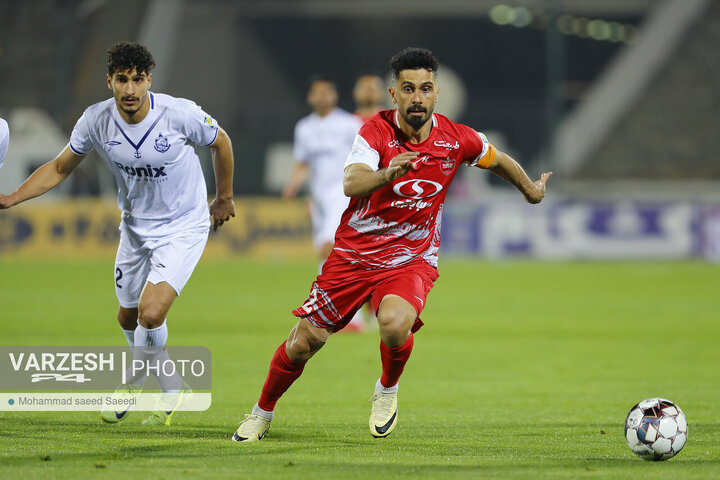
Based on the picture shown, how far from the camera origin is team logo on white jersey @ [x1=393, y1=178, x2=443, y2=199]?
604cm

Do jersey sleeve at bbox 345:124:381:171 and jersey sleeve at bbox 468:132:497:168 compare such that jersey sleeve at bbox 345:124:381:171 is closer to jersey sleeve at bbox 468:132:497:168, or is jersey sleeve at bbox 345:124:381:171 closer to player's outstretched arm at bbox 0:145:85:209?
jersey sleeve at bbox 468:132:497:168

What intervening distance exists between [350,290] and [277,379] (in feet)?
2.13

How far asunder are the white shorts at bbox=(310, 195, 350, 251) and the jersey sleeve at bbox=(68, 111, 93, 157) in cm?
577

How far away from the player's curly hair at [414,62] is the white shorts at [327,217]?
6.26 meters

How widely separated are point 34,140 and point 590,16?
64.8 ft

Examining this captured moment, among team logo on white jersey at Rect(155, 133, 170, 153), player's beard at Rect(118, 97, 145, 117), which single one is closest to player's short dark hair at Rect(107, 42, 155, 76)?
player's beard at Rect(118, 97, 145, 117)

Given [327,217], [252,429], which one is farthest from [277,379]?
[327,217]

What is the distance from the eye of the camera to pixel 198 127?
22.2 ft

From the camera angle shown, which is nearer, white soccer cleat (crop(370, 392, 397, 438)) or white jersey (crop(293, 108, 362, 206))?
white soccer cleat (crop(370, 392, 397, 438))

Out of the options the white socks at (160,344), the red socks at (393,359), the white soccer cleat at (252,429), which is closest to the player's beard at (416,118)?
the red socks at (393,359)

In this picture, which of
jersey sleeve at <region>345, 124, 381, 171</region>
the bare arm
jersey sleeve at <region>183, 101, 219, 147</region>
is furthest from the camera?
the bare arm

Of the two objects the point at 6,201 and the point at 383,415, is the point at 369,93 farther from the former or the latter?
the point at 383,415

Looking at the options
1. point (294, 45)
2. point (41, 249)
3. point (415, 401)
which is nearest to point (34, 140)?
point (41, 249)

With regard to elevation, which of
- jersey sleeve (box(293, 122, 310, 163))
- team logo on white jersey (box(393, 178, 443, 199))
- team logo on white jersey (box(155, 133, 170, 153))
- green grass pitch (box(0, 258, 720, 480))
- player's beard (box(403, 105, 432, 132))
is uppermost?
jersey sleeve (box(293, 122, 310, 163))
